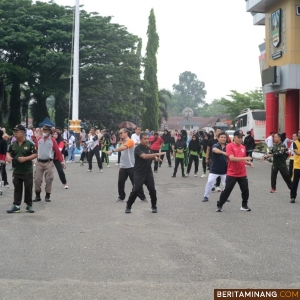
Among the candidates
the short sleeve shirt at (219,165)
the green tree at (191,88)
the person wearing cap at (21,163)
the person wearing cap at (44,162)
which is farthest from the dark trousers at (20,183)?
the green tree at (191,88)

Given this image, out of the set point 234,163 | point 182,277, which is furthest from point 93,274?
point 234,163

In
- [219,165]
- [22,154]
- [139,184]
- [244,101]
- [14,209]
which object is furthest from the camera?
[244,101]

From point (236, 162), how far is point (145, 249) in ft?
13.7

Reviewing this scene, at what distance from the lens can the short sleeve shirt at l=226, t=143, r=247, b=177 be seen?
1117cm

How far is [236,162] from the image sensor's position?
1134cm

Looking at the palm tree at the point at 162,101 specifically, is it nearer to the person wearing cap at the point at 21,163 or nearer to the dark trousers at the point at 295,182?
the dark trousers at the point at 295,182

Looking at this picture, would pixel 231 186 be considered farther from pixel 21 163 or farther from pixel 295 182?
pixel 21 163

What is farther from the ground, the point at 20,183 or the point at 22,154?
the point at 22,154

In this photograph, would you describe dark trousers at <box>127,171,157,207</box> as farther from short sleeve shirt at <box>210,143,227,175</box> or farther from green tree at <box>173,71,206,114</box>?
green tree at <box>173,71,206,114</box>

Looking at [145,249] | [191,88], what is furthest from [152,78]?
[191,88]

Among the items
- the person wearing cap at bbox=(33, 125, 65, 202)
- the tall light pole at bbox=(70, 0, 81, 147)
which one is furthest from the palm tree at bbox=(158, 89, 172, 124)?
the person wearing cap at bbox=(33, 125, 65, 202)

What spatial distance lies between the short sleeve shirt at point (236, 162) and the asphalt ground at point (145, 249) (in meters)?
0.76

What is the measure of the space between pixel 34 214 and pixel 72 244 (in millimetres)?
3007

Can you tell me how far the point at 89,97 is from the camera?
50.2 m
